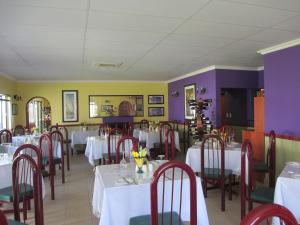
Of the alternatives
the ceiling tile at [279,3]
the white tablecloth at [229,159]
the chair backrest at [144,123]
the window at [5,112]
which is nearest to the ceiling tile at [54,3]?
the ceiling tile at [279,3]

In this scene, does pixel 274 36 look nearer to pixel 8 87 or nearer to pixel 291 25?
pixel 291 25

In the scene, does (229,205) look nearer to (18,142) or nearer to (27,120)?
(18,142)

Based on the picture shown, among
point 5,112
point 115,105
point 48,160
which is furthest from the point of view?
point 115,105

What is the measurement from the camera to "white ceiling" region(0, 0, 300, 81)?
9.19 ft

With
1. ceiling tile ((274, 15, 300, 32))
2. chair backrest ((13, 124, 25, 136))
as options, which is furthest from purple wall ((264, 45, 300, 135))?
chair backrest ((13, 124, 25, 136))

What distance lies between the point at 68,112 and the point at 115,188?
7616 millimetres


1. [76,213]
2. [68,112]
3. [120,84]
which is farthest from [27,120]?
[76,213]

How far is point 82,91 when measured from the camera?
9.38m

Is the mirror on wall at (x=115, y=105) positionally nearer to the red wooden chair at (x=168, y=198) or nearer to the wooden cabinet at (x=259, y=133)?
the wooden cabinet at (x=259, y=133)

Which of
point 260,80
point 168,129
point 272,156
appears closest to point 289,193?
point 272,156

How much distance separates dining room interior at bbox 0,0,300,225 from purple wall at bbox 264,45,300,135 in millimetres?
19

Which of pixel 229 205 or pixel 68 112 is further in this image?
pixel 68 112

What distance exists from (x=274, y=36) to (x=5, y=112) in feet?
24.9

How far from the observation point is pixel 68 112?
30.5 feet
